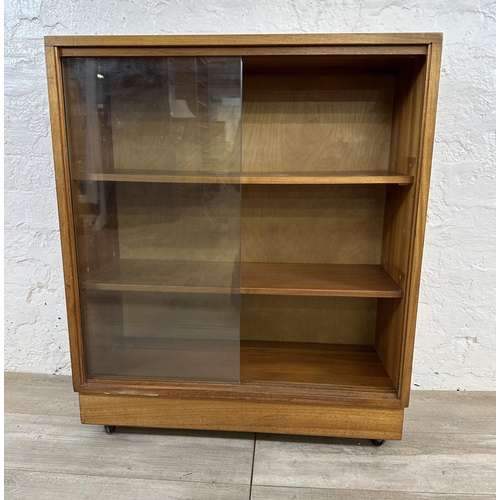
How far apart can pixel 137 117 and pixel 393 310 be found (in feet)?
3.20

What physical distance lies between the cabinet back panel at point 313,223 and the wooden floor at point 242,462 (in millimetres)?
610

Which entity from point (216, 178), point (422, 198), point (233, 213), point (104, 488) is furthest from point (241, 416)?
point (422, 198)

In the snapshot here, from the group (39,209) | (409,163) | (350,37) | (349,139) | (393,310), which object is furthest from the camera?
(39,209)

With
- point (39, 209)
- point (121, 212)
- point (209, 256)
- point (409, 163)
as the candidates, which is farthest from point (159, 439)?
point (409, 163)

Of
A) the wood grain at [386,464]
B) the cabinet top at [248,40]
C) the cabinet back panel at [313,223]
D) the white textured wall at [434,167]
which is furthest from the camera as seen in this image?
the cabinet back panel at [313,223]

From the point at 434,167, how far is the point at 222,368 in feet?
3.23

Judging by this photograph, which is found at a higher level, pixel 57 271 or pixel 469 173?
pixel 469 173

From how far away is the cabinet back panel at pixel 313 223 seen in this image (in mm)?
1482

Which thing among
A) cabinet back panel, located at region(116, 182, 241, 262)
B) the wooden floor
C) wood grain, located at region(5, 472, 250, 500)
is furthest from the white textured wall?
wood grain, located at region(5, 472, 250, 500)

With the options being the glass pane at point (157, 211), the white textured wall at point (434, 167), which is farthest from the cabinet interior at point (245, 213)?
the white textured wall at point (434, 167)

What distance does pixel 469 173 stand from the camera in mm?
1438

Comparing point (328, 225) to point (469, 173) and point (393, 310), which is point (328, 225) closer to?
point (393, 310)

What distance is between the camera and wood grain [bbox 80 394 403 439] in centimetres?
126

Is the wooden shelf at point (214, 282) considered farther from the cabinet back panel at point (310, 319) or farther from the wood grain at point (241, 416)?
the wood grain at point (241, 416)
